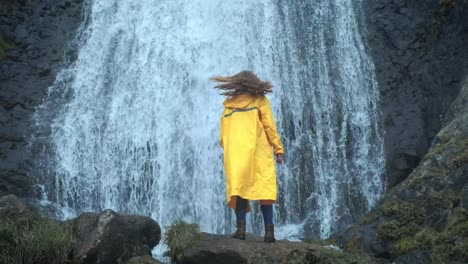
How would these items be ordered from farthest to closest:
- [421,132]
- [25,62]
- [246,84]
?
[25,62] → [421,132] → [246,84]

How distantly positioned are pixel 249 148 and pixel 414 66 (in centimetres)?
755

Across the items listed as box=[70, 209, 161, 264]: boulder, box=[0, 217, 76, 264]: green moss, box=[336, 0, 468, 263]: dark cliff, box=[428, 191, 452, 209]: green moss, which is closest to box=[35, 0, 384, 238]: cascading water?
box=[336, 0, 468, 263]: dark cliff

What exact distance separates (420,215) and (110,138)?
22.5 feet

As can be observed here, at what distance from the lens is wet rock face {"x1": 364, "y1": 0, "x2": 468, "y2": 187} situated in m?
11.8

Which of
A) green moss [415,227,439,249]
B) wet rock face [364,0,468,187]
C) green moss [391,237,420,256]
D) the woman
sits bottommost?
green moss [391,237,420,256]

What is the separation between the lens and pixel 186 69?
13383 millimetres

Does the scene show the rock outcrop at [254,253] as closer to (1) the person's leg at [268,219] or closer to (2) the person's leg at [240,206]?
(1) the person's leg at [268,219]

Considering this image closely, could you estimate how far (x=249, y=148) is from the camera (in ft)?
21.4

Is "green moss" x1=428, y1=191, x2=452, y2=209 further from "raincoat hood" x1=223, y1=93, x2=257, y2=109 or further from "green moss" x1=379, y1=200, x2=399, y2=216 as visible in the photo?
"raincoat hood" x1=223, y1=93, x2=257, y2=109

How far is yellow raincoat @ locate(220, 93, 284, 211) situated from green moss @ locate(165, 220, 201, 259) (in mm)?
612

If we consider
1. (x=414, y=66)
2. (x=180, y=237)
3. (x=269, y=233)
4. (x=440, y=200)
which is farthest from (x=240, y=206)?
(x=414, y=66)

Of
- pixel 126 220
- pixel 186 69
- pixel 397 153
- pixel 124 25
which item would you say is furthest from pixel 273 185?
pixel 124 25

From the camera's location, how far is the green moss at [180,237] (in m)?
6.64

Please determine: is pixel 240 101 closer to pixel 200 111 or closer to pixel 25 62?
pixel 200 111
